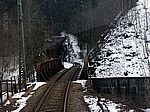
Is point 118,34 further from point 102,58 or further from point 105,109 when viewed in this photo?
point 105,109

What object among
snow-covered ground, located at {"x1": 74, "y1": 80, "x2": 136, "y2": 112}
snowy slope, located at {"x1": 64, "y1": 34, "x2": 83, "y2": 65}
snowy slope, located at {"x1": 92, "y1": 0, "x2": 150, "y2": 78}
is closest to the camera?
snow-covered ground, located at {"x1": 74, "y1": 80, "x2": 136, "y2": 112}

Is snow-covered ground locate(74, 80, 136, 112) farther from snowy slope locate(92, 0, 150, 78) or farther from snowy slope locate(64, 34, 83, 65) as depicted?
snowy slope locate(64, 34, 83, 65)

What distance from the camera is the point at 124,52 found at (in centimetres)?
4428

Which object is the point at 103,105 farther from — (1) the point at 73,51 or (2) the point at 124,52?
(1) the point at 73,51

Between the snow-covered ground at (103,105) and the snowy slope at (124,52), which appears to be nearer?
the snow-covered ground at (103,105)

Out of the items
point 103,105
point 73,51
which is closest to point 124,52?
point 103,105

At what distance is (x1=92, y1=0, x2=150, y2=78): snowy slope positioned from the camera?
118ft

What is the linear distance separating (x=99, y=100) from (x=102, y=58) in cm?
2839

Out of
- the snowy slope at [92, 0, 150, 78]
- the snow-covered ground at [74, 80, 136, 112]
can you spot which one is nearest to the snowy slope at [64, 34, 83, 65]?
the snowy slope at [92, 0, 150, 78]

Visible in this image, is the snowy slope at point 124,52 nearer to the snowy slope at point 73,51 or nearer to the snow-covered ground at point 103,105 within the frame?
the snow-covered ground at point 103,105

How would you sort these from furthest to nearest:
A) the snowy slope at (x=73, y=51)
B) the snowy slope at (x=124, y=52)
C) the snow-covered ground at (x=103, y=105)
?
the snowy slope at (x=73, y=51), the snowy slope at (x=124, y=52), the snow-covered ground at (x=103, y=105)

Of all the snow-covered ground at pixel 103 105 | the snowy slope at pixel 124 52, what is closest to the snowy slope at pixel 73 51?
the snowy slope at pixel 124 52

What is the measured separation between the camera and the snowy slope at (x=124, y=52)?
118 ft

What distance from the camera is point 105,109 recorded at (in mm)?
13344
